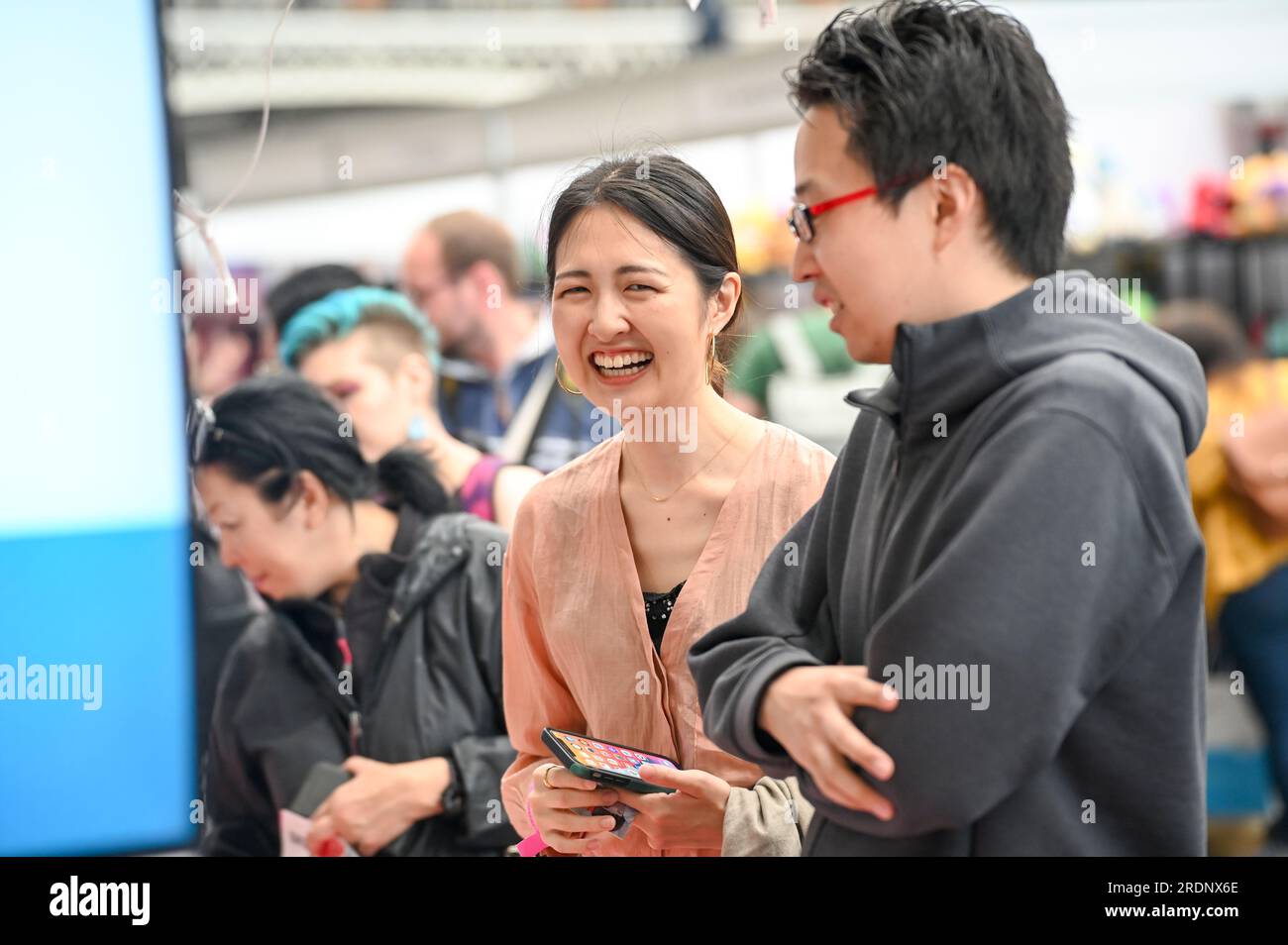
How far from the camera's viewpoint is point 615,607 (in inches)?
66.2

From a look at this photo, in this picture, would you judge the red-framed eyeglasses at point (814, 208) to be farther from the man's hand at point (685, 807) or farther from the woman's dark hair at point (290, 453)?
the woman's dark hair at point (290, 453)

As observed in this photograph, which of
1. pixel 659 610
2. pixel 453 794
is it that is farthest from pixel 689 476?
pixel 453 794

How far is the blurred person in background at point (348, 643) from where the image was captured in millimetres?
2482

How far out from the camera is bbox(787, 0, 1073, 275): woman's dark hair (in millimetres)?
1296

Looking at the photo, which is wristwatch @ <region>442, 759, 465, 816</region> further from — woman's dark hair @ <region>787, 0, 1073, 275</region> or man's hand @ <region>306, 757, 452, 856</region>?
woman's dark hair @ <region>787, 0, 1073, 275</region>

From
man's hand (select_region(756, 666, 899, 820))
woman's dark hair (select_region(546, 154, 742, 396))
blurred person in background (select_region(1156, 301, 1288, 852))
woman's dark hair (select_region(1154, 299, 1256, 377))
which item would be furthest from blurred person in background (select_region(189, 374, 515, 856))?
woman's dark hair (select_region(1154, 299, 1256, 377))

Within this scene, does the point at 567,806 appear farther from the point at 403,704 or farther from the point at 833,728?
the point at 403,704

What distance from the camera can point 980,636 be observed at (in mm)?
1181

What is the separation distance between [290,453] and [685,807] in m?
1.39

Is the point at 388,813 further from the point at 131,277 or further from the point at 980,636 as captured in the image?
the point at 980,636

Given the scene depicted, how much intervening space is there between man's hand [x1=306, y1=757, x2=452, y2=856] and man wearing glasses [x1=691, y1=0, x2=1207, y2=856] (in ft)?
3.88

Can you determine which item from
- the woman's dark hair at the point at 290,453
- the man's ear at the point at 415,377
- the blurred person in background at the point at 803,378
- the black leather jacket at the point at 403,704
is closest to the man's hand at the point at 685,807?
the black leather jacket at the point at 403,704

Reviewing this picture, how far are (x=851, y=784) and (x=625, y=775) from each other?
32cm
